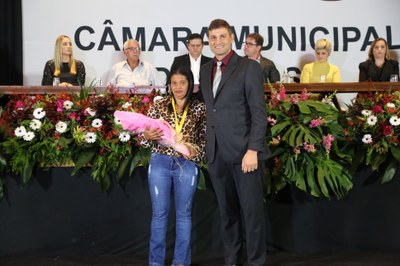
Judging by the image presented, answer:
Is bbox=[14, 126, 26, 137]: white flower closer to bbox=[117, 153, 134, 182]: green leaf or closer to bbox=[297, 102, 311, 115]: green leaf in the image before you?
bbox=[117, 153, 134, 182]: green leaf

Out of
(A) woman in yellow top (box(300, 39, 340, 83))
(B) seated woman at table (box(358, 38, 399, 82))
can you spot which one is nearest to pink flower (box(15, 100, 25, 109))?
(A) woman in yellow top (box(300, 39, 340, 83))

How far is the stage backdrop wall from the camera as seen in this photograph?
25.8ft

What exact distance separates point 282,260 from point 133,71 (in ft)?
10.9

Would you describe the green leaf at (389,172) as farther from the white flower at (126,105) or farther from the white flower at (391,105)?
the white flower at (126,105)

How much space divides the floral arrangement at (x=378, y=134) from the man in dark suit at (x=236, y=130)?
3.98 feet

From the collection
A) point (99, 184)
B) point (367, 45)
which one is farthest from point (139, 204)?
point (367, 45)

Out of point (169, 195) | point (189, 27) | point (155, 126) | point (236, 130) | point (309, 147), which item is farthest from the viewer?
point (189, 27)

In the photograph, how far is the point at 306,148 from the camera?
452cm

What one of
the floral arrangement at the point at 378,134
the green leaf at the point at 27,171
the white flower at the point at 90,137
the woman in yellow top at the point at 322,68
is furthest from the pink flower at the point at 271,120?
the woman in yellow top at the point at 322,68

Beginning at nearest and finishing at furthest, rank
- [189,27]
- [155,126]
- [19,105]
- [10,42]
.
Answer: [155,126] → [19,105] → [10,42] → [189,27]

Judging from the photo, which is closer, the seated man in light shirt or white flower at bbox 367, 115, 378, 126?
white flower at bbox 367, 115, 378, 126

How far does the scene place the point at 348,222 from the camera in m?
4.82

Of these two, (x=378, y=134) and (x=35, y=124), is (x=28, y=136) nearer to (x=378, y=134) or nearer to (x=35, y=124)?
(x=35, y=124)

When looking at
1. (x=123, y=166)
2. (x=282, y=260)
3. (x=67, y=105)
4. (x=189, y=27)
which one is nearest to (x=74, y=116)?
(x=67, y=105)
